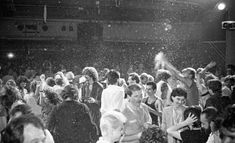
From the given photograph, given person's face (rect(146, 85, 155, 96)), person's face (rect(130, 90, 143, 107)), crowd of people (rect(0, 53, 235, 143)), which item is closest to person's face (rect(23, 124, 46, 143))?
crowd of people (rect(0, 53, 235, 143))

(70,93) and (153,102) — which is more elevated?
(70,93)

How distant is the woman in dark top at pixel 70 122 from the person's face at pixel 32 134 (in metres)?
1.90

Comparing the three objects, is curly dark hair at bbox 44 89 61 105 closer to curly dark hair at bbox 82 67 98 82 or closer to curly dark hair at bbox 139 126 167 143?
curly dark hair at bbox 82 67 98 82

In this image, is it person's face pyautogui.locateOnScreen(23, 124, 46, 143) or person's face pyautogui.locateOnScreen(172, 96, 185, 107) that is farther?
person's face pyautogui.locateOnScreen(172, 96, 185, 107)

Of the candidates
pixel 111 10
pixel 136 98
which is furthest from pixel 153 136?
pixel 111 10

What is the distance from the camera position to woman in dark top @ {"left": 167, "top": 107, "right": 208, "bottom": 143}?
10.8ft

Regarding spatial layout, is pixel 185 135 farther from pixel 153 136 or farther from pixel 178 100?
pixel 153 136

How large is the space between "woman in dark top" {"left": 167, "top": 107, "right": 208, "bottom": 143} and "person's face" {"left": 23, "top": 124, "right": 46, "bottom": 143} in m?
1.83

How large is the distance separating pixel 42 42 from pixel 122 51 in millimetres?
4369

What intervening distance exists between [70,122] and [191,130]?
153 cm

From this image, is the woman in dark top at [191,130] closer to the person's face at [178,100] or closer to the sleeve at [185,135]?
the sleeve at [185,135]

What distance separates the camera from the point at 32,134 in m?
1.90

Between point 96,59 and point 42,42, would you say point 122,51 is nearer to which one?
point 96,59

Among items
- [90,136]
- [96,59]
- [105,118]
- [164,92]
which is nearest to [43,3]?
[96,59]
